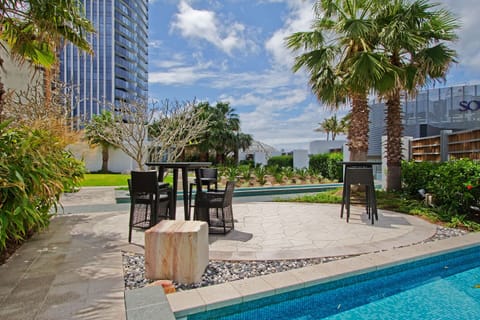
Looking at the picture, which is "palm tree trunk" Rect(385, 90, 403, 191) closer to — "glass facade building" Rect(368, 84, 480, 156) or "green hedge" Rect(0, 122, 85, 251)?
"green hedge" Rect(0, 122, 85, 251)

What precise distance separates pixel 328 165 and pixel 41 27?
647 inches

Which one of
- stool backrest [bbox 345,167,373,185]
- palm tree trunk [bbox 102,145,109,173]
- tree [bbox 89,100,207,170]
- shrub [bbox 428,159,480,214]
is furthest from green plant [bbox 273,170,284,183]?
palm tree trunk [bbox 102,145,109,173]

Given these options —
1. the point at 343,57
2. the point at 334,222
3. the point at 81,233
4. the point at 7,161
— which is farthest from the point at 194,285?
the point at 343,57

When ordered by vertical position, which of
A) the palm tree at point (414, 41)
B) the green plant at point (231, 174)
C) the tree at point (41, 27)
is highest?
the palm tree at point (414, 41)

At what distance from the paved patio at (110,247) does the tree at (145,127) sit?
4591 mm

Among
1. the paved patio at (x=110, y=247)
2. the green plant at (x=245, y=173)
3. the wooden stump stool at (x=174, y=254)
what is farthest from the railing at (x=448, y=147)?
the green plant at (x=245, y=173)

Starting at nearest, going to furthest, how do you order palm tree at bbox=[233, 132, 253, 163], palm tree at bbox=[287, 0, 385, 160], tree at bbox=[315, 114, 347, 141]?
palm tree at bbox=[287, 0, 385, 160] < palm tree at bbox=[233, 132, 253, 163] < tree at bbox=[315, 114, 347, 141]

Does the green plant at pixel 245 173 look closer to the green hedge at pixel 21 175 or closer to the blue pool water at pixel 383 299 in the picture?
the green hedge at pixel 21 175

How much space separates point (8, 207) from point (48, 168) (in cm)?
99

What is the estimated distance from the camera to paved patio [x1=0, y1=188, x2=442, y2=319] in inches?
105

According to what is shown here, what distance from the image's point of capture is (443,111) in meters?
21.4

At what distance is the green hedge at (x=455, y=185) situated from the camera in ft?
19.1

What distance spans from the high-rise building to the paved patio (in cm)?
4995

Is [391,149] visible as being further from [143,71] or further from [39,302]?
[143,71]
